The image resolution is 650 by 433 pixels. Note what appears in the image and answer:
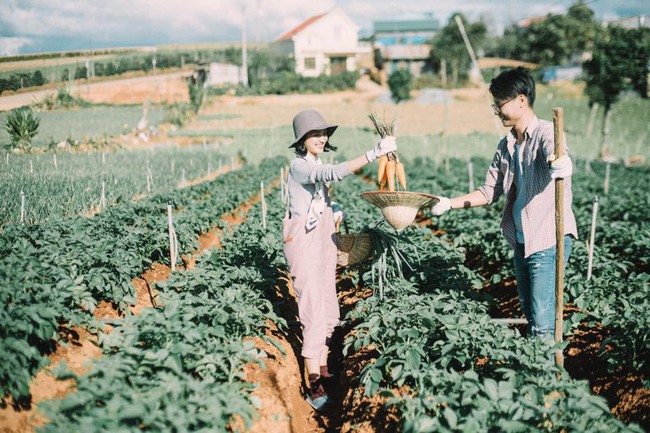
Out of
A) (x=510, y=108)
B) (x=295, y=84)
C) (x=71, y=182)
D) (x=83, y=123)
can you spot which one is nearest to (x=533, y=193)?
(x=510, y=108)

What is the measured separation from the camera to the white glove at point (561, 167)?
3025mm

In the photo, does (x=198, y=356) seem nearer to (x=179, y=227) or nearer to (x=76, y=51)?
(x=179, y=227)

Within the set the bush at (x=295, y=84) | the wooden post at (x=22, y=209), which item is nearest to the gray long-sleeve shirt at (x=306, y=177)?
the wooden post at (x=22, y=209)

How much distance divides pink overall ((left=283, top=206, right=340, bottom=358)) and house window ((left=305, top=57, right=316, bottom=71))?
43.0 metres

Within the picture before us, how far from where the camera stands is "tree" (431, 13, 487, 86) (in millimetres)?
43781

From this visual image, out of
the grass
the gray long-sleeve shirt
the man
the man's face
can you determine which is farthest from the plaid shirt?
the grass

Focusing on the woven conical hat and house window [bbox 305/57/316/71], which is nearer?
the woven conical hat

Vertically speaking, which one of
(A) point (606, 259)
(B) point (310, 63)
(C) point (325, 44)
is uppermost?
(C) point (325, 44)

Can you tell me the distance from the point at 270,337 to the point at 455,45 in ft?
147

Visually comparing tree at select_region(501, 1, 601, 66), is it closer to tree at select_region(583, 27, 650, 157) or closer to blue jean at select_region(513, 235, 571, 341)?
tree at select_region(583, 27, 650, 157)

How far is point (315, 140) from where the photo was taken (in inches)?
145

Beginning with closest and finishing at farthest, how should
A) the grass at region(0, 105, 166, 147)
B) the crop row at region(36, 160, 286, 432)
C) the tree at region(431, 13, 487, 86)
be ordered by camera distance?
the crop row at region(36, 160, 286, 432), the grass at region(0, 105, 166, 147), the tree at region(431, 13, 487, 86)

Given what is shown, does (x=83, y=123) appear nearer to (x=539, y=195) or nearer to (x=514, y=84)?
(x=514, y=84)

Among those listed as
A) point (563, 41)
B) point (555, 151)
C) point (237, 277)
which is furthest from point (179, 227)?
point (563, 41)
